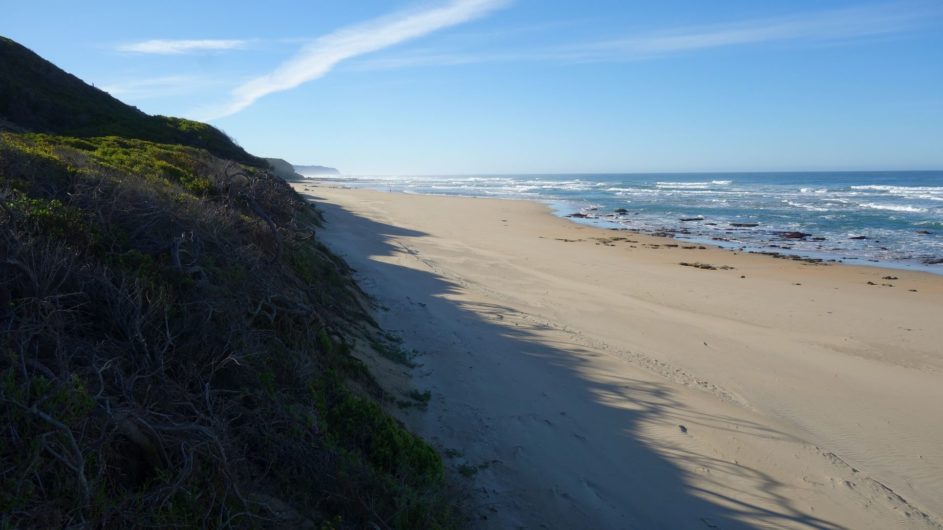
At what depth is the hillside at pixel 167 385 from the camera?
2668 millimetres

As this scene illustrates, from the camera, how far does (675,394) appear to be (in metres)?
7.07

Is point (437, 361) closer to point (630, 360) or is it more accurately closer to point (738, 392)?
point (630, 360)

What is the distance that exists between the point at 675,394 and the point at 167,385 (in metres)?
5.45

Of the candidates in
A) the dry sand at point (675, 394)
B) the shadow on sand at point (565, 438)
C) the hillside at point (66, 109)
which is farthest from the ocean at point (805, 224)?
the hillside at point (66, 109)

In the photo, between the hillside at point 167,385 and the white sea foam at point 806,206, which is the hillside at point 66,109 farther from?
the white sea foam at point 806,206

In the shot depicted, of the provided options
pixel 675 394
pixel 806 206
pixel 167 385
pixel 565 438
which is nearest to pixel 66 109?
pixel 167 385

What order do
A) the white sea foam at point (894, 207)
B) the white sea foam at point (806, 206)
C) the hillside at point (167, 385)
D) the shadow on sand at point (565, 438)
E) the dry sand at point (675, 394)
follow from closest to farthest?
the hillside at point (167, 385)
the shadow on sand at point (565, 438)
the dry sand at point (675, 394)
the white sea foam at point (894, 207)
the white sea foam at point (806, 206)

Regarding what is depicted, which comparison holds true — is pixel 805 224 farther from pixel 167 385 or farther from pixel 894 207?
pixel 167 385

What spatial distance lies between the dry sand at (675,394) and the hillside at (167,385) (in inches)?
39.9

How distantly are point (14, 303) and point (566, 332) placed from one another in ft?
23.8

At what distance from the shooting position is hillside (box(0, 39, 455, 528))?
2668 millimetres

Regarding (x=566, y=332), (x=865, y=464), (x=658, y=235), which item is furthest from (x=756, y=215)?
(x=865, y=464)

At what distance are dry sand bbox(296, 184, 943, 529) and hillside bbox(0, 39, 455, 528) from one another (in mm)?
1014

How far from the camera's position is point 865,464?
593 centimetres
